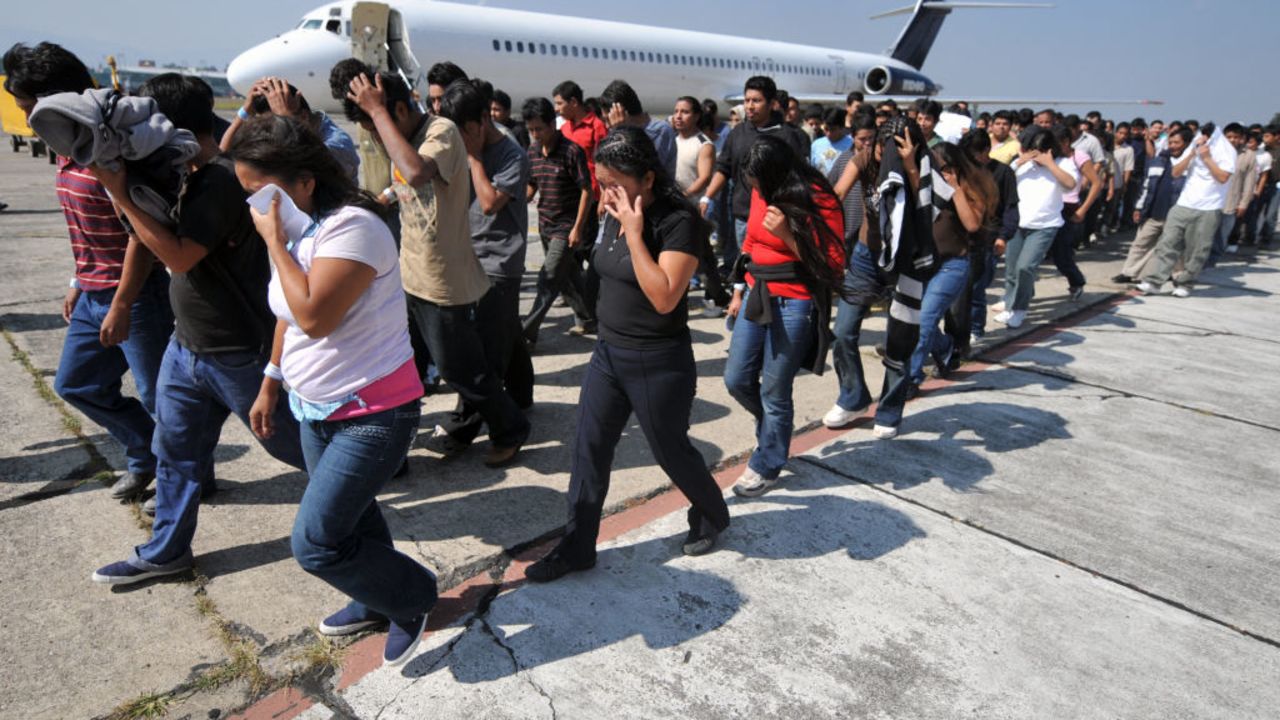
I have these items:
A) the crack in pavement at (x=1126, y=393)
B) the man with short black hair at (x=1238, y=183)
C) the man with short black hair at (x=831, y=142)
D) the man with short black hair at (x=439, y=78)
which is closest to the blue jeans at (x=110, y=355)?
the man with short black hair at (x=439, y=78)

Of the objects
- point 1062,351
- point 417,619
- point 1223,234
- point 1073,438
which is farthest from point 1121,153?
point 417,619

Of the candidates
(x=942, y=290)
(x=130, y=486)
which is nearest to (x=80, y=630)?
(x=130, y=486)

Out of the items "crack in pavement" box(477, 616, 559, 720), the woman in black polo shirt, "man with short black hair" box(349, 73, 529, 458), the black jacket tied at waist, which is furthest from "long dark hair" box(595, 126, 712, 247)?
"crack in pavement" box(477, 616, 559, 720)

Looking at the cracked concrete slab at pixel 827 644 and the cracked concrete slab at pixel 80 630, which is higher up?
the cracked concrete slab at pixel 80 630

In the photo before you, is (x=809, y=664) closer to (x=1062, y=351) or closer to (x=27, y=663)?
(x=27, y=663)

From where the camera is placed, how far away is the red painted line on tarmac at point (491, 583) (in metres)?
2.36

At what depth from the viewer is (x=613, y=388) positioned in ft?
9.20

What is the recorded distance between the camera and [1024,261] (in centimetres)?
691

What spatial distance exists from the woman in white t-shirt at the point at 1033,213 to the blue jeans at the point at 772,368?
4.38 m

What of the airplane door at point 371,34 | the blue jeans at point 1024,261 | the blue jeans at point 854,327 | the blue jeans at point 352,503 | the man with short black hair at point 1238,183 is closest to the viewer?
the blue jeans at point 352,503

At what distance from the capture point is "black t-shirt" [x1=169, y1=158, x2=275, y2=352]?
2.57 metres

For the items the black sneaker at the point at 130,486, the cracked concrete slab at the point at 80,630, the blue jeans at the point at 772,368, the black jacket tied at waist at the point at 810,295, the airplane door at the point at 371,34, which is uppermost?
the airplane door at the point at 371,34

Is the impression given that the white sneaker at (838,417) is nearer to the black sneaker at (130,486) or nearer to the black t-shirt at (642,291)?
the black t-shirt at (642,291)

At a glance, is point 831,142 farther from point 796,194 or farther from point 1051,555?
point 1051,555
